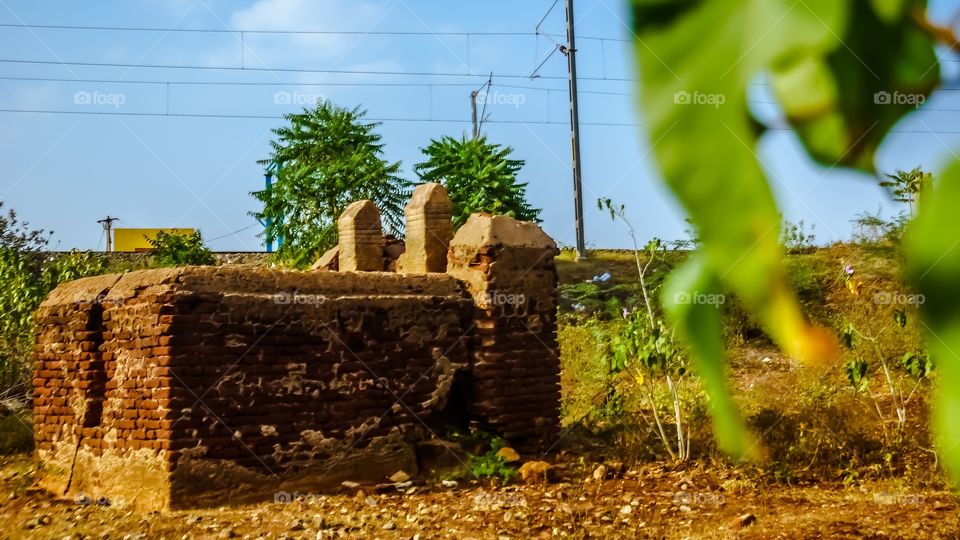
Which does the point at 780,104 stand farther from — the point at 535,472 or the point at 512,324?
the point at 512,324

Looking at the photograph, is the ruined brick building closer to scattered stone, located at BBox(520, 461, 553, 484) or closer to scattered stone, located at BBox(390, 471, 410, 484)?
scattered stone, located at BBox(390, 471, 410, 484)

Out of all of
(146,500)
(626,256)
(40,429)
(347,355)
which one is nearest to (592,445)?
(347,355)

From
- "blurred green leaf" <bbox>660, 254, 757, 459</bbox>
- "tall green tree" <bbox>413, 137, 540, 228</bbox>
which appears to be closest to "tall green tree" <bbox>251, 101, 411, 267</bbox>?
"tall green tree" <bbox>413, 137, 540, 228</bbox>

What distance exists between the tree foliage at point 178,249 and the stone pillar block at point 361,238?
7255 mm

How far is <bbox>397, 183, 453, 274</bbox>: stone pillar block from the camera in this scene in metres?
9.03

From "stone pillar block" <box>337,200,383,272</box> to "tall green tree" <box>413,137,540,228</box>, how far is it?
26.0 ft

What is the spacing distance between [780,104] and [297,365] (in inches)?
297

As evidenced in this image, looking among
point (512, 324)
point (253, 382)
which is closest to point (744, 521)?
point (512, 324)

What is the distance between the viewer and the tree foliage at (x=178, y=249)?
52.7ft

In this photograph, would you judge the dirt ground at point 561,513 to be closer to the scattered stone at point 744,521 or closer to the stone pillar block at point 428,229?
the scattered stone at point 744,521

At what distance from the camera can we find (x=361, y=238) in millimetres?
9516

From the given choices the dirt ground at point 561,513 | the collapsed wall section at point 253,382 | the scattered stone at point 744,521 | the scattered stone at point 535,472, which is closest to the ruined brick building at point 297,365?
the collapsed wall section at point 253,382

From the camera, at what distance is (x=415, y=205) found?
9.05 m

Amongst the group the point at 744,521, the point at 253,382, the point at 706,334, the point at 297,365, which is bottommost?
the point at 744,521
